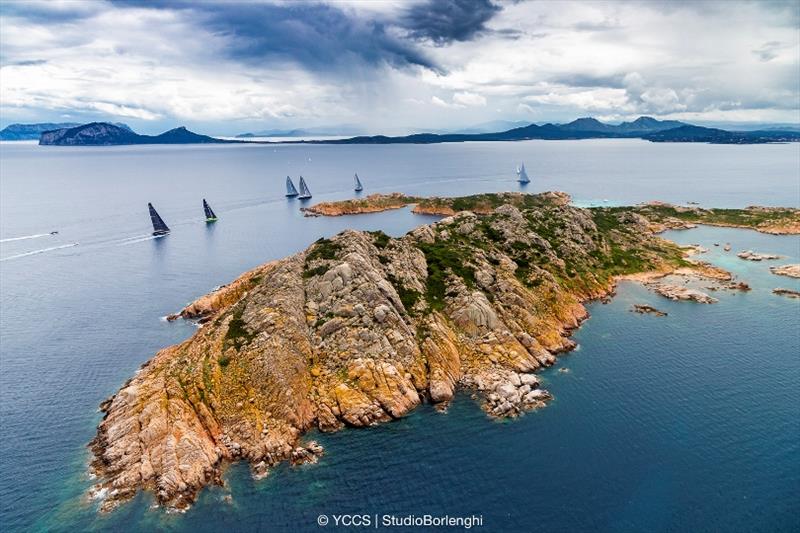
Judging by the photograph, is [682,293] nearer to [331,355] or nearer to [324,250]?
[324,250]

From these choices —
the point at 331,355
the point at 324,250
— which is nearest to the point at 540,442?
the point at 331,355

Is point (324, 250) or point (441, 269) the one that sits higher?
point (324, 250)

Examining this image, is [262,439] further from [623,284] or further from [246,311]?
[623,284]

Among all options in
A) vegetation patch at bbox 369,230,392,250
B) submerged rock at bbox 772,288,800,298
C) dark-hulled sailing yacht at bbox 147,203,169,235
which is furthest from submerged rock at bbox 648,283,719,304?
dark-hulled sailing yacht at bbox 147,203,169,235

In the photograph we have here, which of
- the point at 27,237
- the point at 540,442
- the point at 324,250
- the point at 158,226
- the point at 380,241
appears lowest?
the point at 540,442

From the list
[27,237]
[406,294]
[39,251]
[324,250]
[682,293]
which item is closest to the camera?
[406,294]

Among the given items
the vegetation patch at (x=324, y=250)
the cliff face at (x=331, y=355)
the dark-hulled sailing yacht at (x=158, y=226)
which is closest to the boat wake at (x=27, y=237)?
the dark-hulled sailing yacht at (x=158, y=226)

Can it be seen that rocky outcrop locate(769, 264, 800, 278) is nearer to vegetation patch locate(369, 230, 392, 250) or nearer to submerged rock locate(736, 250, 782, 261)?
submerged rock locate(736, 250, 782, 261)
